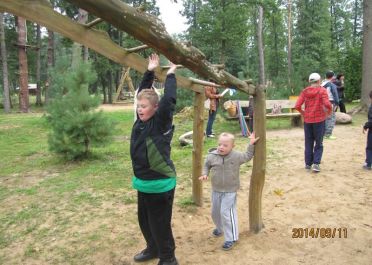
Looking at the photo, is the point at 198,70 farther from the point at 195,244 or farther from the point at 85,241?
the point at 85,241

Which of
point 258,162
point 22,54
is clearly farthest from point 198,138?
point 22,54

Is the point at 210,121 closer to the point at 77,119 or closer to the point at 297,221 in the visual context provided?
the point at 77,119

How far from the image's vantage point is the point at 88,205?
551cm

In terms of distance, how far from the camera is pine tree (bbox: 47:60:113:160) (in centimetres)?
788

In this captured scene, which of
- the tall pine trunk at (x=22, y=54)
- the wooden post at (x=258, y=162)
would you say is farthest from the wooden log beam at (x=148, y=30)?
the tall pine trunk at (x=22, y=54)

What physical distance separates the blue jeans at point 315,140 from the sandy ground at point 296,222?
0.24 m

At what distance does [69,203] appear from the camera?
5.61 m

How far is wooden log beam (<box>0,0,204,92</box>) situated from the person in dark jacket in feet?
1.77

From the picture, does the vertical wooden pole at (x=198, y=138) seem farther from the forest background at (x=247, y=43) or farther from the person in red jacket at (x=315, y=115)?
the forest background at (x=247, y=43)
